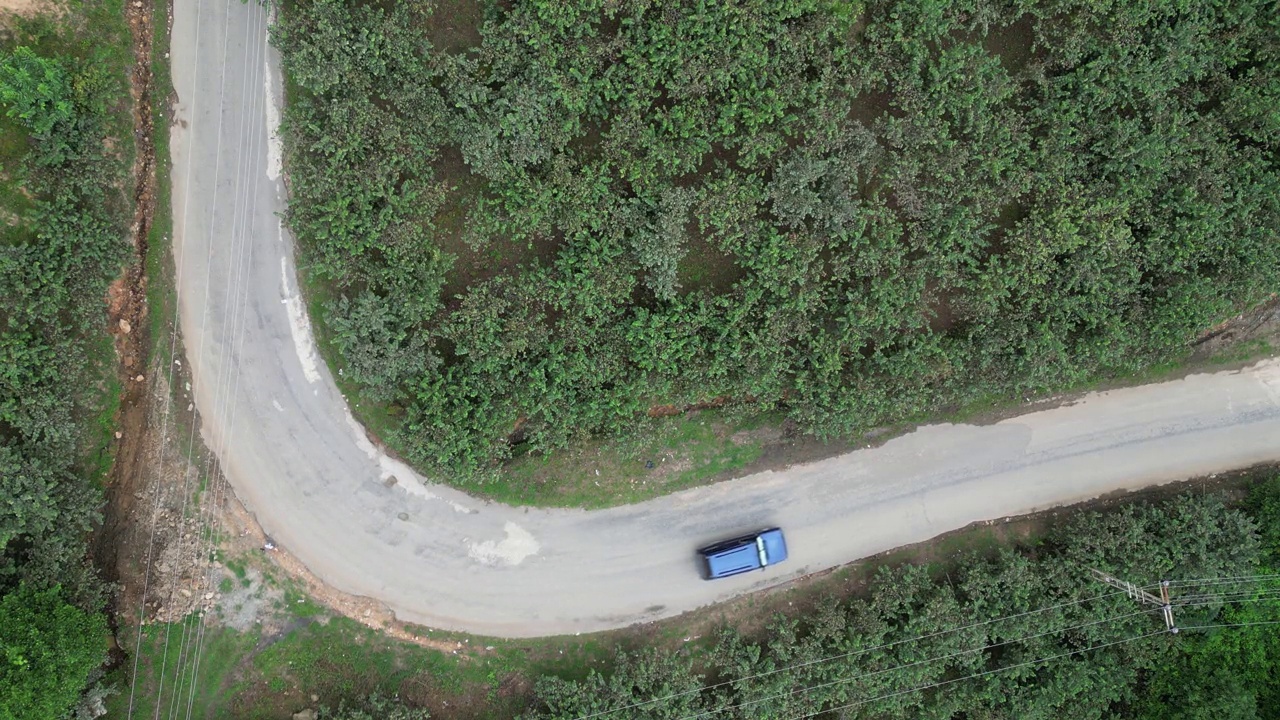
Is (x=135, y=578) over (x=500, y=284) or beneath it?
beneath

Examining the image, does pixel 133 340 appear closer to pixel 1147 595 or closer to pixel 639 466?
pixel 639 466

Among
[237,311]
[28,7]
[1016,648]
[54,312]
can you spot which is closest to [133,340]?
[54,312]

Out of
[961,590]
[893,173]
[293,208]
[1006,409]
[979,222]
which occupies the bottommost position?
[961,590]

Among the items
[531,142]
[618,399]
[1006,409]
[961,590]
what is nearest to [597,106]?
[531,142]

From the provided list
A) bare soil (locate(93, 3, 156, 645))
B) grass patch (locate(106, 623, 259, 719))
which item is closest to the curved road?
bare soil (locate(93, 3, 156, 645))

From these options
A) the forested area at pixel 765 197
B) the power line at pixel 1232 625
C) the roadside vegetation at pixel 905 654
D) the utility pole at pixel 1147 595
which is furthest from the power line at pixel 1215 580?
the forested area at pixel 765 197

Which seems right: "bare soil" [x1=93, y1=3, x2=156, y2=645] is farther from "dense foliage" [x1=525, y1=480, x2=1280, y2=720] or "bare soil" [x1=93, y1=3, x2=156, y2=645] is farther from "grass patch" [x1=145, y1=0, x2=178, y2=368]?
"dense foliage" [x1=525, y1=480, x2=1280, y2=720]

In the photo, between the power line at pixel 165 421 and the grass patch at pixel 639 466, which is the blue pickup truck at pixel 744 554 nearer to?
the grass patch at pixel 639 466

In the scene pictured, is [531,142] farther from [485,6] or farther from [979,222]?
[979,222]
